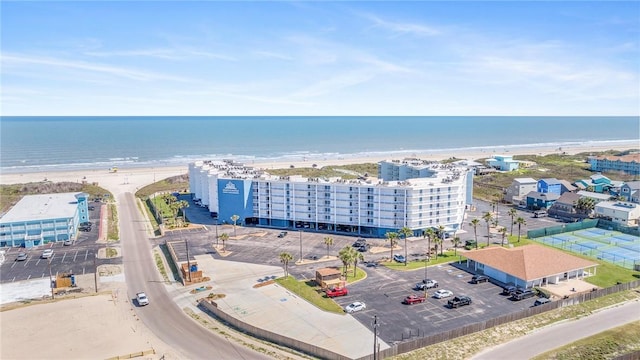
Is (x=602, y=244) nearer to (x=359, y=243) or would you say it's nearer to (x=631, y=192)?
(x=631, y=192)

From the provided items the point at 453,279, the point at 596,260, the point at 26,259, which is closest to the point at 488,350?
the point at 453,279

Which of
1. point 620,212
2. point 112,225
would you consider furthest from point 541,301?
point 112,225

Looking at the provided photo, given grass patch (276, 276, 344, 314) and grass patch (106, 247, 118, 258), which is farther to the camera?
grass patch (106, 247, 118, 258)

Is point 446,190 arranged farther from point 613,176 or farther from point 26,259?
point 613,176

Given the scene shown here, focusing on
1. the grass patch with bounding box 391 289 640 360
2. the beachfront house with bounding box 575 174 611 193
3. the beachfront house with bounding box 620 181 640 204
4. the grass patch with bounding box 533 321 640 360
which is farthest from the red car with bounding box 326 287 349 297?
the beachfront house with bounding box 575 174 611 193

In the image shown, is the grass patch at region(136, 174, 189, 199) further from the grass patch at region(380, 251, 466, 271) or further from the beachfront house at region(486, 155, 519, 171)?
the beachfront house at region(486, 155, 519, 171)

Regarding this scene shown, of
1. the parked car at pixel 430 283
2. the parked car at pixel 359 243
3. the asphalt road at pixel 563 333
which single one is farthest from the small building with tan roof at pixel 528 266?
the parked car at pixel 359 243

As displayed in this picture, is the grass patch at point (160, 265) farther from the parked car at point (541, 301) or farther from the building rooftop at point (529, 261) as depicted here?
the parked car at point (541, 301)
